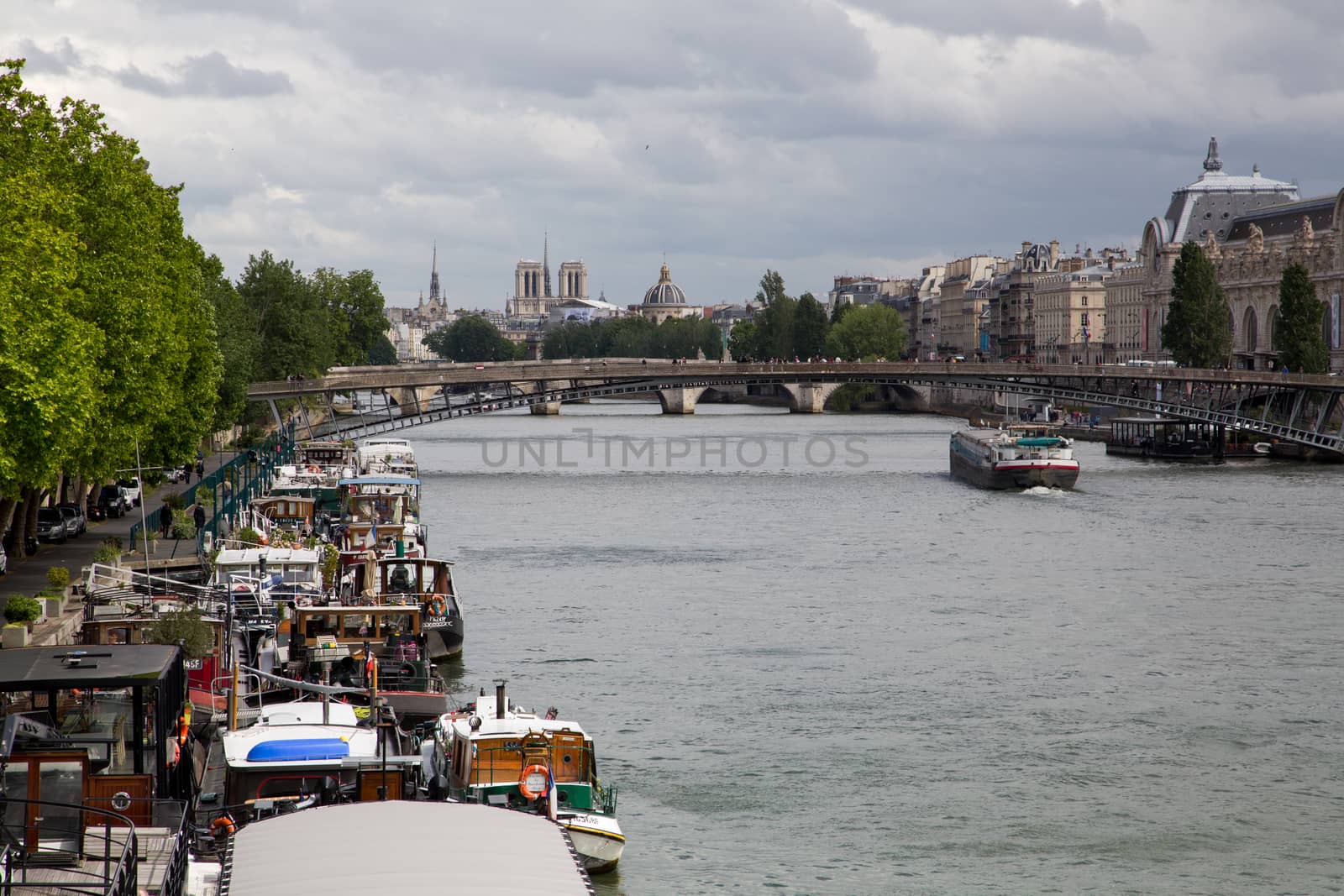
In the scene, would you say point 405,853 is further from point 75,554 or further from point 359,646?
point 75,554

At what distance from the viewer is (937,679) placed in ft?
76.2

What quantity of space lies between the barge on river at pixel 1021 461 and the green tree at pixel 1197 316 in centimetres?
2332

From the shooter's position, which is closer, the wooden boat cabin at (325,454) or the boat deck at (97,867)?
the boat deck at (97,867)

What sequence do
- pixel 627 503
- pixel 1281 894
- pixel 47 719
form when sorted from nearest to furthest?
pixel 47 719 < pixel 1281 894 < pixel 627 503

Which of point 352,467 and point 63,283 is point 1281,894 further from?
point 352,467

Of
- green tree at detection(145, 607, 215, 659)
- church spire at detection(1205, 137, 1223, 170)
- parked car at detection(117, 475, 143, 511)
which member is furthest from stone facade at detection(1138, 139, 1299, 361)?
green tree at detection(145, 607, 215, 659)

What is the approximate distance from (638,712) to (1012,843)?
20.1ft

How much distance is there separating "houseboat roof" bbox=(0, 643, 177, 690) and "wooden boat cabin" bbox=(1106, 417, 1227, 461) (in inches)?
2304

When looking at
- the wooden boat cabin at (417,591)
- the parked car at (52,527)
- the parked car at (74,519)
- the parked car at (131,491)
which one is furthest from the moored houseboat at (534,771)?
the parked car at (131,491)

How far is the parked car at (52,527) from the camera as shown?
31.3 meters

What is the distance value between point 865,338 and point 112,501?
9145 centimetres

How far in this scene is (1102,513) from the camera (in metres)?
46.2

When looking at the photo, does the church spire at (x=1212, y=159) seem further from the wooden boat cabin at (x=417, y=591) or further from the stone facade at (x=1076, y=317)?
the wooden boat cabin at (x=417, y=591)

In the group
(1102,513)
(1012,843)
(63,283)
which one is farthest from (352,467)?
(1012,843)
